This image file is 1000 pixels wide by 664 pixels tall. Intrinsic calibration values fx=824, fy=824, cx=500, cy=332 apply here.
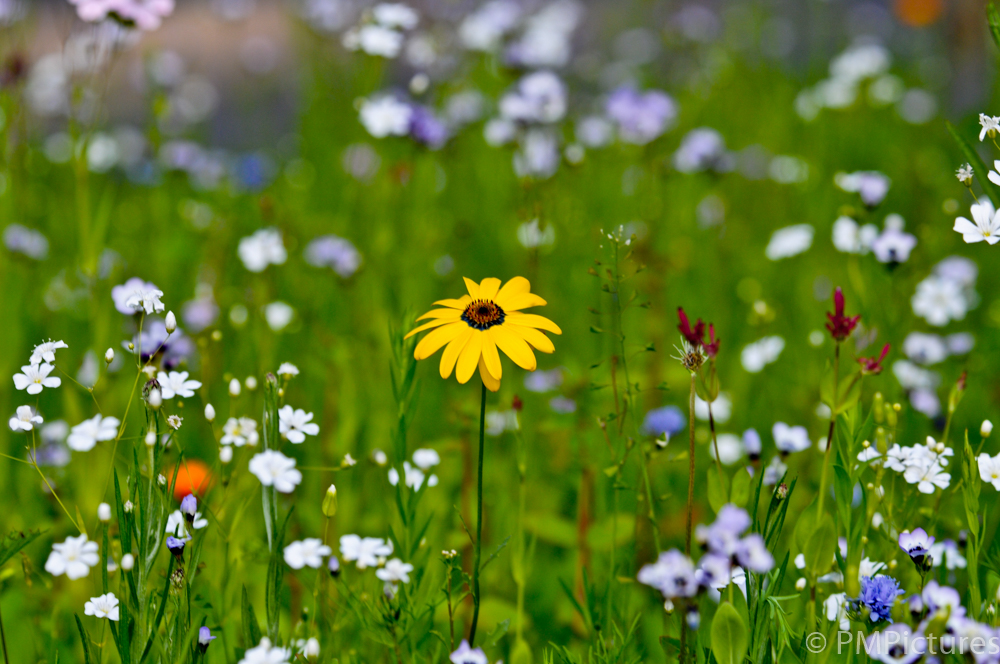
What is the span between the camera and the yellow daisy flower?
1086mm

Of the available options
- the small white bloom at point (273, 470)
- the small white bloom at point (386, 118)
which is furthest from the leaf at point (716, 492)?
the small white bloom at point (386, 118)

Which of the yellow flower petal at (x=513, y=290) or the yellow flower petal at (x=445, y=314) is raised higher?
the yellow flower petal at (x=513, y=290)

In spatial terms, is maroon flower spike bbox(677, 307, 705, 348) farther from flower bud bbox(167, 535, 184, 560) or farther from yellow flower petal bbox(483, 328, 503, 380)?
flower bud bbox(167, 535, 184, 560)

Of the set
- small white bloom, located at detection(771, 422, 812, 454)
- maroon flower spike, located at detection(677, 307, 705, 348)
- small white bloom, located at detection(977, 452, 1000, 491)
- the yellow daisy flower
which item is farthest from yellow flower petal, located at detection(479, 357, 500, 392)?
small white bloom, located at detection(977, 452, 1000, 491)

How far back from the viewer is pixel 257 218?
3.15 metres

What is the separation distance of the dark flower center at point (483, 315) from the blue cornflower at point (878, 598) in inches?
23.6

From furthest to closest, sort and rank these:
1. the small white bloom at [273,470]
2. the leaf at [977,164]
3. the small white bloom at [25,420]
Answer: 1. the leaf at [977,164]
2. the small white bloom at [25,420]
3. the small white bloom at [273,470]

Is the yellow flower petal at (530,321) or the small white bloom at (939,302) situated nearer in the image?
the yellow flower petal at (530,321)

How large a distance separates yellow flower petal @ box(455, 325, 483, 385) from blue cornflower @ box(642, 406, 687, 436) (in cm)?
95

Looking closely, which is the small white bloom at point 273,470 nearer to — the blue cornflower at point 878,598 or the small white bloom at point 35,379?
the small white bloom at point 35,379

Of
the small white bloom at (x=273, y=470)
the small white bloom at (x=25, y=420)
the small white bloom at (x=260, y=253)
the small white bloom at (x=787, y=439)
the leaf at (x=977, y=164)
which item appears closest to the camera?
the small white bloom at (x=273, y=470)

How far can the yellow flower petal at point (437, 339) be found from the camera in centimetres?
110

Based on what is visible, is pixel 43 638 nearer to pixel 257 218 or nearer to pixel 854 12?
pixel 257 218

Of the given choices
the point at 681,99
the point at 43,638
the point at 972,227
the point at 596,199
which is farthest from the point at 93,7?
the point at 681,99
